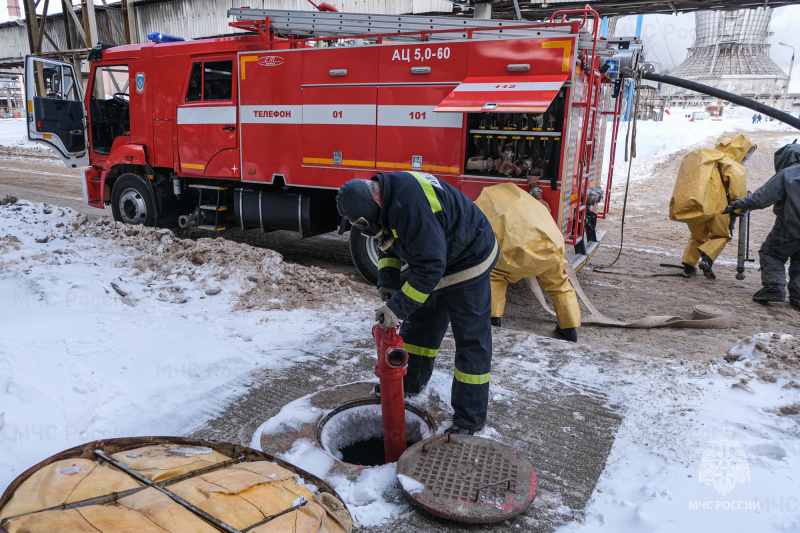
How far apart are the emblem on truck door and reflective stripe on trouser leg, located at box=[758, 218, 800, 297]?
5.92 meters

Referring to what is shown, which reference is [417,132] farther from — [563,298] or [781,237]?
[781,237]

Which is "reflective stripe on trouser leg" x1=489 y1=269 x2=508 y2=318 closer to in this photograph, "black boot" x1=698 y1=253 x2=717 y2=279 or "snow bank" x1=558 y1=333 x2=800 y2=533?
"snow bank" x1=558 y1=333 x2=800 y2=533

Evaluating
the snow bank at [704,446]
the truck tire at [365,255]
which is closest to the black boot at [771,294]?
the snow bank at [704,446]

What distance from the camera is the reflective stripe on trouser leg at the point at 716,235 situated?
6855 mm

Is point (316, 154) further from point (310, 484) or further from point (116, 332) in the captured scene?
point (310, 484)

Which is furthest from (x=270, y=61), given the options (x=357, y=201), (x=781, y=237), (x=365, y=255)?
(x=781, y=237)

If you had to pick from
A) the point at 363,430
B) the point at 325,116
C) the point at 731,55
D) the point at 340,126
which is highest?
the point at 731,55

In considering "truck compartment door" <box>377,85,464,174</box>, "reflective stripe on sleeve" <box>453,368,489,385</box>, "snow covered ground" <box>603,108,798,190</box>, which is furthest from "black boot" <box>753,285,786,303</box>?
"snow covered ground" <box>603,108,798,190</box>

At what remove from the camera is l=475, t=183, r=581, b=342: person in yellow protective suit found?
4742mm

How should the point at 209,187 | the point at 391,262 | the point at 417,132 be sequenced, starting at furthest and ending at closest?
the point at 209,187
the point at 417,132
the point at 391,262

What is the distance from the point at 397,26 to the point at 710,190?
13.7ft

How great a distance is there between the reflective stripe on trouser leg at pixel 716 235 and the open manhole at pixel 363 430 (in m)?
5.11

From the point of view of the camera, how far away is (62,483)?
226 centimetres

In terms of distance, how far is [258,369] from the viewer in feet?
13.5
